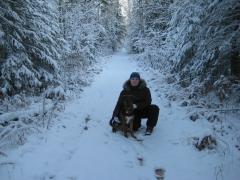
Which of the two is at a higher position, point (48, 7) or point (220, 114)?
point (48, 7)

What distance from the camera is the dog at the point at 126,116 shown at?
7.17 meters

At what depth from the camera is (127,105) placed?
284 inches

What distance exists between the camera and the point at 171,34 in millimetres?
12797

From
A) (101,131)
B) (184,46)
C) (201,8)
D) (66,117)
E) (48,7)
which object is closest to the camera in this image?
(101,131)

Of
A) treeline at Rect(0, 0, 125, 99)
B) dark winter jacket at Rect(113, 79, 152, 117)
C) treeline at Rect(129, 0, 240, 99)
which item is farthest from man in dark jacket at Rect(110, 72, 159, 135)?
treeline at Rect(0, 0, 125, 99)

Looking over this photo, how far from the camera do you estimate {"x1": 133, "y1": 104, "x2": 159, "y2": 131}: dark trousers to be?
7.39 metres

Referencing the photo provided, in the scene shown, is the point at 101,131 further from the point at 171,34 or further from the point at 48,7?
the point at 171,34

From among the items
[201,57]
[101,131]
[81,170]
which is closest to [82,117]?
[101,131]

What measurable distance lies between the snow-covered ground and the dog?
0.21 metres

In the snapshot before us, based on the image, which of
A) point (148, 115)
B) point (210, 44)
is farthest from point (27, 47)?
point (210, 44)

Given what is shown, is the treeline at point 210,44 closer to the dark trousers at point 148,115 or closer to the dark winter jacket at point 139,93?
the dark trousers at point 148,115

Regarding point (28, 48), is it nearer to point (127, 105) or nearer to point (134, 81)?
point (134, 81)

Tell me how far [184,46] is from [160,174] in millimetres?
5560

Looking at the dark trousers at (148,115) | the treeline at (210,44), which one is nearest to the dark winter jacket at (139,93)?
the dark trousers at (148,115)
